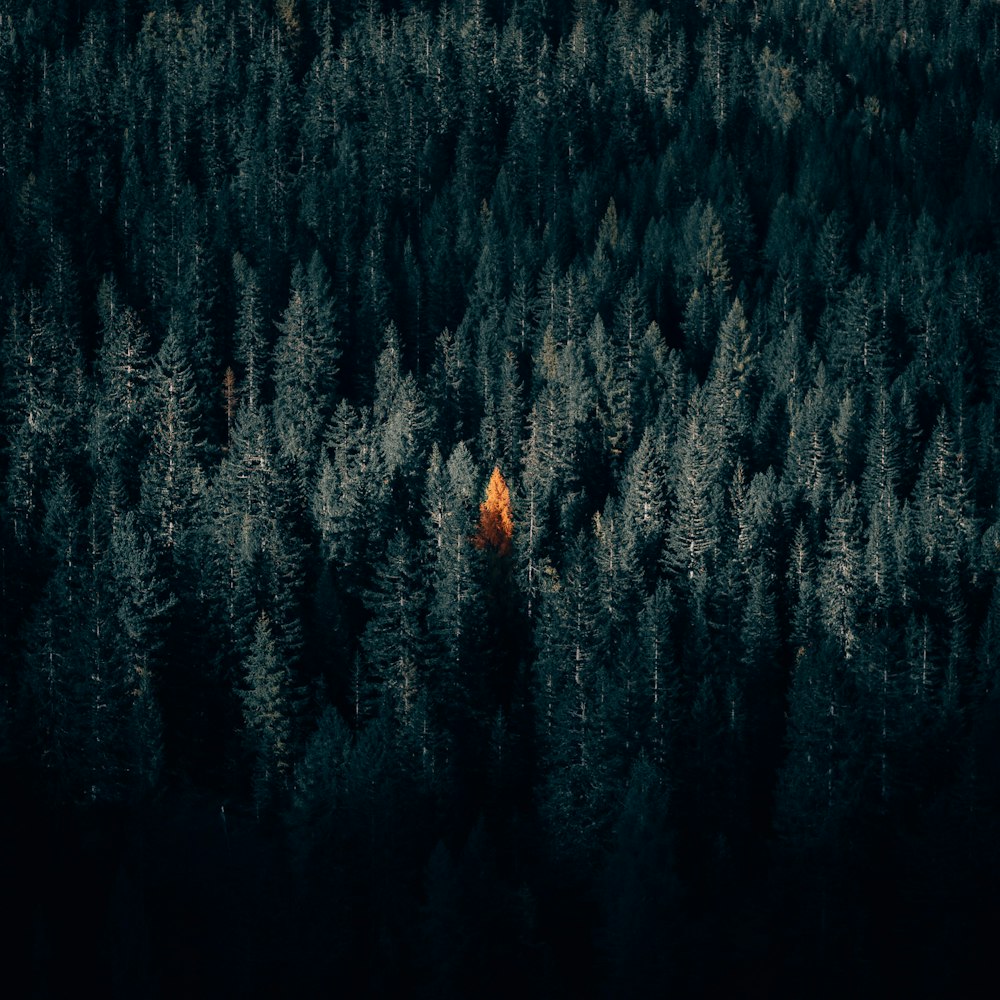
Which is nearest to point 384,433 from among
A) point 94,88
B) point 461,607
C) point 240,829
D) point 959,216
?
point 461,607

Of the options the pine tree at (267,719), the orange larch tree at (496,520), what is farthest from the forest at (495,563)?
the orange larch tree at (496,520)

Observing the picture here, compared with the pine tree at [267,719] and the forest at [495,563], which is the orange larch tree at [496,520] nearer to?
the forest at [495,563]

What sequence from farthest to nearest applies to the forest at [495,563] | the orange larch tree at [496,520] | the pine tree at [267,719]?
the orange larch tree at [496,520], the pine tree at [267,719], the forest at [495,563]

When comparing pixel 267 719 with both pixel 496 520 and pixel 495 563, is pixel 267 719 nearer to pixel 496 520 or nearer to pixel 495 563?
pixel 495 563

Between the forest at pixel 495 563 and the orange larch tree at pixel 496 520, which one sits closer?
the forest at pixel 495 563

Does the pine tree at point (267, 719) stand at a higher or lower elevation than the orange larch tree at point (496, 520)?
lower

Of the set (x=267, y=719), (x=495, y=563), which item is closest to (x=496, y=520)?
(x=495, y=563)

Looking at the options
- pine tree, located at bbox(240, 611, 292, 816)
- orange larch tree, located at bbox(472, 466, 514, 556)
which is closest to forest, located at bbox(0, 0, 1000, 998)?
pine tree, located at bbox(240, 611, 292, 816)

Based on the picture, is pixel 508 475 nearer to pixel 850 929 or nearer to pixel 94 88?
pixel 850 929
